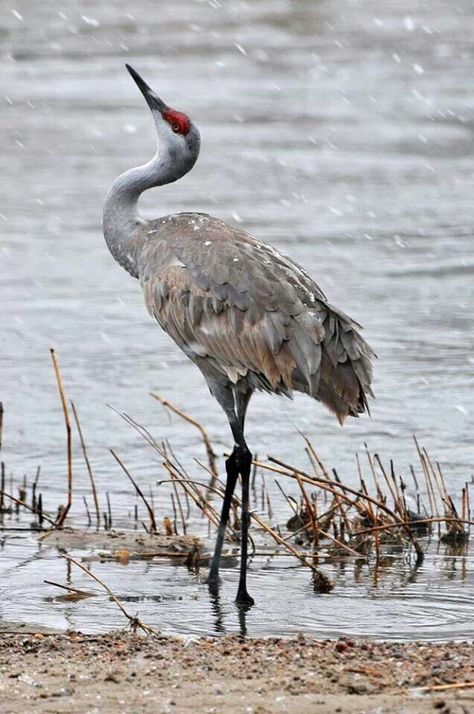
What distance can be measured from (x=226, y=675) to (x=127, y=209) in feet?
10.9

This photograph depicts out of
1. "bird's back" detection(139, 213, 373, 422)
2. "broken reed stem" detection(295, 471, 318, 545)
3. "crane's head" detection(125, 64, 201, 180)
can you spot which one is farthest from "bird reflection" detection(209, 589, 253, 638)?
"crane's head" detection(125, 64, 201, 180)

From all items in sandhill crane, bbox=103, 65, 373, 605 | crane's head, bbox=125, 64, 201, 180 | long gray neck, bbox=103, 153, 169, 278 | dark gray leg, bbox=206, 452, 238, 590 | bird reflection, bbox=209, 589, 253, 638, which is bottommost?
bird reflection, bbox=209, 589, 253, 638

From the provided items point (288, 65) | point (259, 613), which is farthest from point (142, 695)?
point (288, 65)

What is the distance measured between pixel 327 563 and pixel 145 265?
5.58ft

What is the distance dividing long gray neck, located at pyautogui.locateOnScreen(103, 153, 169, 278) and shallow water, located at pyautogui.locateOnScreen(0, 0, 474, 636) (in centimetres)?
153

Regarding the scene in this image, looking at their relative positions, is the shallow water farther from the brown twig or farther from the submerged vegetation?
the brown twig

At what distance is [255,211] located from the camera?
57.8 feet

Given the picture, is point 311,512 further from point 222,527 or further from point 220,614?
point 220,614

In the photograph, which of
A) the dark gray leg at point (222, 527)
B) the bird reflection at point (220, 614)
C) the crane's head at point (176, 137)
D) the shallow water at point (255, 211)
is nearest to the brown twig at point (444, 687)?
the shallow water at point (255, 211)

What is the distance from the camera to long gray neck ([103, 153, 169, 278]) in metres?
8.28

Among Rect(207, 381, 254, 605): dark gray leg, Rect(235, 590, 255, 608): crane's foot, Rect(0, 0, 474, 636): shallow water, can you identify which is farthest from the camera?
Rect(0, 0, 474, 636): shallow water

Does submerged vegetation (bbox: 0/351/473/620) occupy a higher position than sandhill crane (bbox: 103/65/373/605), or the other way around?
sandhill crane (bbox: 103/65/373/605)

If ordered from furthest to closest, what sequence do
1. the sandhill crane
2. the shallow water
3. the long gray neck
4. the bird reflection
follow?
the shallow water → the long gray neck → the sandhill crane → the bird reflection

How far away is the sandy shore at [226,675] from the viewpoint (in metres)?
5.31
